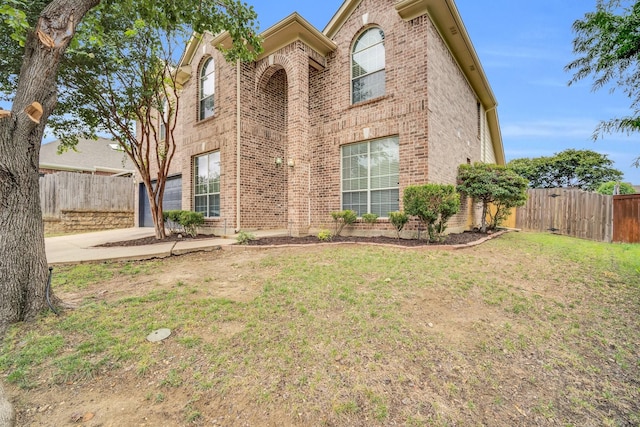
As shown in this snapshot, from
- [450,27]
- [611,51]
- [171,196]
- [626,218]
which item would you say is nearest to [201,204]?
[171,196]

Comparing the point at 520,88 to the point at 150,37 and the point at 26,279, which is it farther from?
the point at 26,279

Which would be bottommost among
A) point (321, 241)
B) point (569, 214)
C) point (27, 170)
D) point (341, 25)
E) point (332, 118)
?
point (321, 241)

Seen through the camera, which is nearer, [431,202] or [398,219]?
[431,202]

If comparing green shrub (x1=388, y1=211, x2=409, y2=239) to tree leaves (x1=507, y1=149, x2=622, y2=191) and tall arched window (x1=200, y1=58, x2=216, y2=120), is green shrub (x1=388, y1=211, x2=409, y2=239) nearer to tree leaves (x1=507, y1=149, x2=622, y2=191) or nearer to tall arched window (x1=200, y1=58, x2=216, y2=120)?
tall arched window (x1=200, y1=58, x2=216, y2=120)

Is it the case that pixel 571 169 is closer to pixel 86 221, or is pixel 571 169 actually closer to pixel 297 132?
pixel 297 132

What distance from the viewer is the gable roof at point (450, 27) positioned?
721 centimetres

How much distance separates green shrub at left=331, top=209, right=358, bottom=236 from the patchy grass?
3.49 metres

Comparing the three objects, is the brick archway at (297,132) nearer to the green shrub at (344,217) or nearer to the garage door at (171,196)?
the green shrub at (344,217)

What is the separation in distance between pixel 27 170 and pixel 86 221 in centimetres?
1317

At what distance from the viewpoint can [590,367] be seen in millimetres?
2312

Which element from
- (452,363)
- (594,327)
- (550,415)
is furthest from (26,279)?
(594,327)

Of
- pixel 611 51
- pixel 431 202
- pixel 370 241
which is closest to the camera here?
pixel 611 51

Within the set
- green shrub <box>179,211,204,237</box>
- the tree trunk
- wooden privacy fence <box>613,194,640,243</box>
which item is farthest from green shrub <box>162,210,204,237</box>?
wooden privacy fence <box>613,194,640,243</box>

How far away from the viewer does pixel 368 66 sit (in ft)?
27.5
